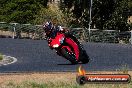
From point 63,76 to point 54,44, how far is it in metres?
7.98

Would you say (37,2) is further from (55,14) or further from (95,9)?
(95,9)

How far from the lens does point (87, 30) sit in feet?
156

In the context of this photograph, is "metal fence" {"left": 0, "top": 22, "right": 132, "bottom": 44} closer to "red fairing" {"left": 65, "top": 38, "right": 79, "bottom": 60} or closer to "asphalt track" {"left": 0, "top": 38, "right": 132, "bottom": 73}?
"asphalt track" {"left": 0, "top": 38, "right": 132, "bottom": 73}

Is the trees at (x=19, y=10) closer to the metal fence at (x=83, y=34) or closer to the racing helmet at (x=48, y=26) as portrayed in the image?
the metal fence at (x=83, y=34)

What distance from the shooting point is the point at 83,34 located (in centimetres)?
4734

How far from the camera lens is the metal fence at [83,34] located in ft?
155

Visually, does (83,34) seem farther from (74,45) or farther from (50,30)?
(50,30)

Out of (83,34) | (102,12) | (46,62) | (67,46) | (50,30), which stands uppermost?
(50,30)

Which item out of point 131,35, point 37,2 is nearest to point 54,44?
point 131,35

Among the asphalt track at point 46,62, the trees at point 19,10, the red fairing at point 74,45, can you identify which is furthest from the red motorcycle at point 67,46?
the trees at point 19,10

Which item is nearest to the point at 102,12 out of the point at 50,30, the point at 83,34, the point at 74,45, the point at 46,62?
the point at 83,34

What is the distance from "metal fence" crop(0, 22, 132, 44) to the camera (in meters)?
47.2

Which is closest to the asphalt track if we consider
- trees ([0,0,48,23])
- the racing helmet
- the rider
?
the rider

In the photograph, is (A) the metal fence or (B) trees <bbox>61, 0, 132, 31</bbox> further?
(B) trees <bbox>61, 0, 132, 31</bbox>
